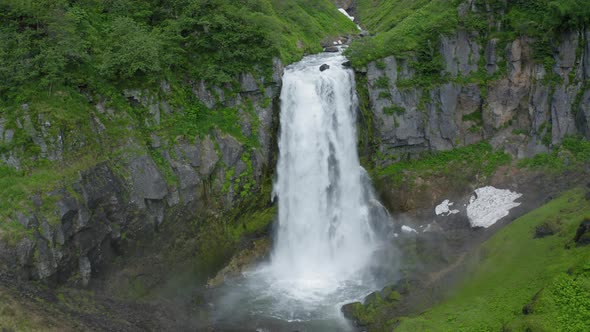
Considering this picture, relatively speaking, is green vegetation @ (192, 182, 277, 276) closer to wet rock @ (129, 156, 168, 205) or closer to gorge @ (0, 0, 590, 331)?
gorge @ (0, 0, 590, 331)

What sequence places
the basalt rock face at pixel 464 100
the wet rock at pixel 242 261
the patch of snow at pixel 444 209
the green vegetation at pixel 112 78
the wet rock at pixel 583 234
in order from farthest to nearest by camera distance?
the basalt rock face at pixel 464 100
the patch of snow at pixel 444 209
the wet rock at pixel 242 261
the green vegetation at pixel 112 78
the wet rock at pixel 583 234

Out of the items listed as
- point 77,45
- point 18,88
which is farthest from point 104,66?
point 18,88

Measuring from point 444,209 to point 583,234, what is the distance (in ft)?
35.3

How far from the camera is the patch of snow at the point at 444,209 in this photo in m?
28.0

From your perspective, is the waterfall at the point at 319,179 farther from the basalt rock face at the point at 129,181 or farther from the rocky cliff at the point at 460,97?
the rocky cliff at the point at 460,97

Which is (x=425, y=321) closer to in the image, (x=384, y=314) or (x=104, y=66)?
(x=384, y=314)

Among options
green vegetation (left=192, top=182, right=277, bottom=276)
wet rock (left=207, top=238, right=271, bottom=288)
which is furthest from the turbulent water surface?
green vegetation (left=192, top=182, right=277, bottom=276)

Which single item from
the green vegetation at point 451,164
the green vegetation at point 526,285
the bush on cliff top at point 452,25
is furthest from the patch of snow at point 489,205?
the bush on cliff top at point 452,25

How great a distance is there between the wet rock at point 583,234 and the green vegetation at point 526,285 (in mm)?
277

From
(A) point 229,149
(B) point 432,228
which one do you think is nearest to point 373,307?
(B) point 432,228

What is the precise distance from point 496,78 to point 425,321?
1807 cm

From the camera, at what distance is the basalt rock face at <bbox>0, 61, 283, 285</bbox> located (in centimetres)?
2007

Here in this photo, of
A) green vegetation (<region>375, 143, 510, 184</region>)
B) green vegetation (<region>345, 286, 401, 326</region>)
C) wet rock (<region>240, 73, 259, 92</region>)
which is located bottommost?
green vegetation (<region>345, 286, 401, 326</region>)

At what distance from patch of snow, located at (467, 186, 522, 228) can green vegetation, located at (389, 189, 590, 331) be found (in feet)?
8.98
